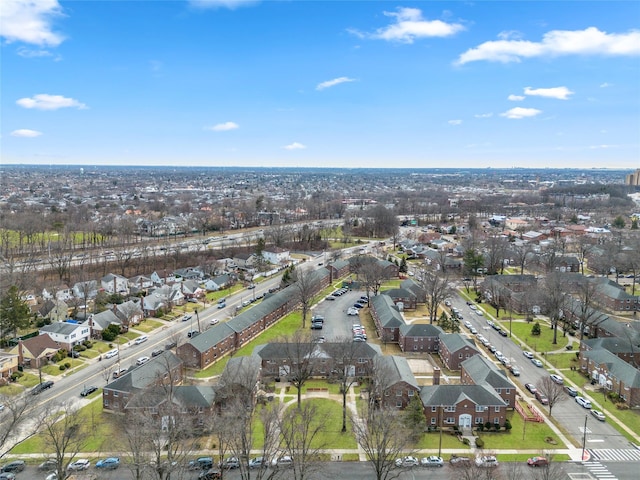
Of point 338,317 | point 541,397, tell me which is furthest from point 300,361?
point 338,317

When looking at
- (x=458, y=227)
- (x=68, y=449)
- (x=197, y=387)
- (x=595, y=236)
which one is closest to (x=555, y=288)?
(x=197, y=387)

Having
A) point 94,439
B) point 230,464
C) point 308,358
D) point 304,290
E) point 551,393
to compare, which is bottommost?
point 94,439

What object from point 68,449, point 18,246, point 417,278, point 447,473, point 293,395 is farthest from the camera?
point 18,246

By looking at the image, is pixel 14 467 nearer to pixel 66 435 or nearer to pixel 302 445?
pixel 66 435

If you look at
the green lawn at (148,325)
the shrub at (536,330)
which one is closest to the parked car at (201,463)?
the green lawn at (148,325)

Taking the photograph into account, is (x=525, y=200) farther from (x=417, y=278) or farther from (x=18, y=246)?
(x=18, y=246)

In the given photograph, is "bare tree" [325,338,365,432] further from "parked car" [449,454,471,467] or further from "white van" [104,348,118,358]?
"white van" [104,348,118,358]

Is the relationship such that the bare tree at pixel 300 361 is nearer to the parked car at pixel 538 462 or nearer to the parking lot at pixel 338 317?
the parking lot at pixel 338 317
